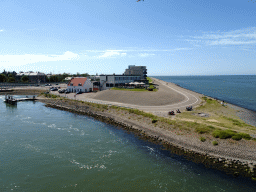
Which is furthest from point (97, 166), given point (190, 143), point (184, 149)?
point (190, 143)

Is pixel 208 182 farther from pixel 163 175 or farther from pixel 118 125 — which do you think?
pixel 118 125

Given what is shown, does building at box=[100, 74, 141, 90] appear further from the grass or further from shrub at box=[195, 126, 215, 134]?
shrub at box=[195, 126, 215, 134]

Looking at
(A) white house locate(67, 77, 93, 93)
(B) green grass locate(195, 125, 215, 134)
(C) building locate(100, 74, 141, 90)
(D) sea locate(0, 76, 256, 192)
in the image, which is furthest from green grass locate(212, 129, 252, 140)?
(A) white house locate(67, 77, 93, 93)

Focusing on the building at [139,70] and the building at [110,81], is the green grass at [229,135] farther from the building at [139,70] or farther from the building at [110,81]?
the building at [139,70]

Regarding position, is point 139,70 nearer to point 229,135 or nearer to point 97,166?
point 229,135

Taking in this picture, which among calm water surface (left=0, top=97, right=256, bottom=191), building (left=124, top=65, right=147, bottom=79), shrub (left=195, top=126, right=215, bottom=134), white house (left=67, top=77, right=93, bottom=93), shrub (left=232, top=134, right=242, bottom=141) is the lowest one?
calm water surface (left=0, top=97, right=256, bottom=191)

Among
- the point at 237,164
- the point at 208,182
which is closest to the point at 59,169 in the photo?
the point at 208,182

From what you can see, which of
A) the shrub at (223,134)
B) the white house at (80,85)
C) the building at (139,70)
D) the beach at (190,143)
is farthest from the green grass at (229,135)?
the building at (139,70)
